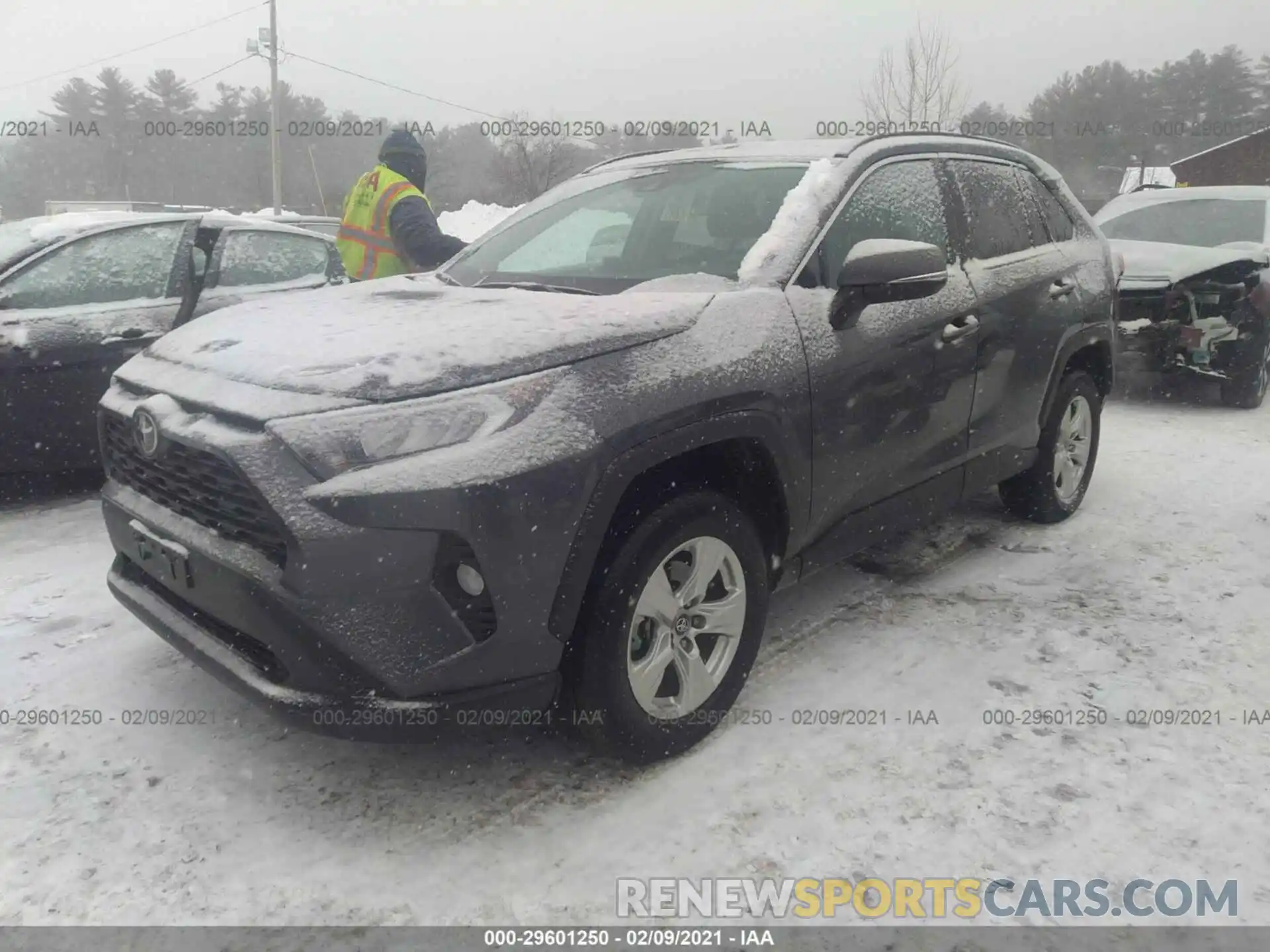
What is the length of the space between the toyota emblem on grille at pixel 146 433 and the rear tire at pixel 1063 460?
11.5 ft

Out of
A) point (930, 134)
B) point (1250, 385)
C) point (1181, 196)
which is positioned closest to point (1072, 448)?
point (930, 134)

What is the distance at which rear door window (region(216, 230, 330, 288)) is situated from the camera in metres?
5.61

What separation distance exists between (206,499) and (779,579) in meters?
1.70

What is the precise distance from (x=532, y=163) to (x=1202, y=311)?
2749cm

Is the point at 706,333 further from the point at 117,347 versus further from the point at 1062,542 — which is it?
the point at 117,347

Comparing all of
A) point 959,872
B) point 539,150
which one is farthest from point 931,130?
point 539,150

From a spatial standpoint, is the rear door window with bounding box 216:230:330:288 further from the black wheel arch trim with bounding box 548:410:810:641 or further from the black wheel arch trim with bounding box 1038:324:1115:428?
the black wheel arch trim with bounding box 1038:324:1115:428

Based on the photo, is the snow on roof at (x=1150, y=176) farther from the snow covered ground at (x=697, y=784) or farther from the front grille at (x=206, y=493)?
the front grille at (x=206, y=493)

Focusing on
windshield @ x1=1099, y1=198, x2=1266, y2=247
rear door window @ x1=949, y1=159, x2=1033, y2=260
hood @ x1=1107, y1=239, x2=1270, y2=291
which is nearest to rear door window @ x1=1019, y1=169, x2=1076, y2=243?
rear door window @ x1=949, y1=159, x2=1033, y2=260

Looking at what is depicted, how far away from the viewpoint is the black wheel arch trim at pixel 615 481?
2.28 metres

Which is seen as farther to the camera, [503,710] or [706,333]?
[706,333]

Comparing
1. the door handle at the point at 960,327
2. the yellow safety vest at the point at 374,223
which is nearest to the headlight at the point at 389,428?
the door handle at the point at 960,327

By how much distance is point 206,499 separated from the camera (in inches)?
92.0

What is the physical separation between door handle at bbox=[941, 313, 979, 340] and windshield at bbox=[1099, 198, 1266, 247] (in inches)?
209
